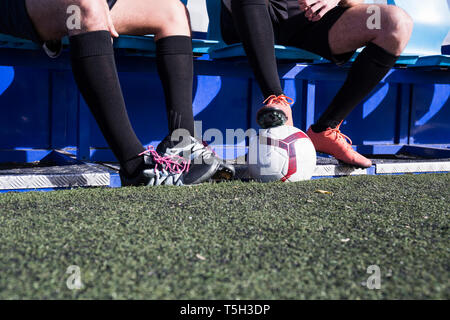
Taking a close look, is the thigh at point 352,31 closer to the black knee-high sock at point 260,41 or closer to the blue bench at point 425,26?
the black knee-high sock at point 260,41

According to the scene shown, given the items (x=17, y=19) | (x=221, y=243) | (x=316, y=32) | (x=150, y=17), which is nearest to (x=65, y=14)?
(x=17, y=19)

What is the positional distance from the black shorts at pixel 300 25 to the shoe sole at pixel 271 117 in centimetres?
51

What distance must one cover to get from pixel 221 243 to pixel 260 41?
41.7 inches

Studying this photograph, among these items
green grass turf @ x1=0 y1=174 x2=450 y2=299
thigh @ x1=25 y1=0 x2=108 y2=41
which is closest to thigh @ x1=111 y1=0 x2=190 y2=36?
thigh @ x1=25 y1=0 x2=108 y2=41

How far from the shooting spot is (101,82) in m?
1.36

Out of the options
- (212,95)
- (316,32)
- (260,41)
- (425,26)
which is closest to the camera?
(260,41)

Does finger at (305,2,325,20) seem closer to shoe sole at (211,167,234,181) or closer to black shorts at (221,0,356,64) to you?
black shorts at (221,0,356,64)

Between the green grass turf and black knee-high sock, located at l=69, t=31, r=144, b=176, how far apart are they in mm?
198

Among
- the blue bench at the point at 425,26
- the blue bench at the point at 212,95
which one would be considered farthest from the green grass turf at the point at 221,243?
the blue bench at the point at 425,26

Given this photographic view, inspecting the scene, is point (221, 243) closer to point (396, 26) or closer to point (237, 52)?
point (396, 26)

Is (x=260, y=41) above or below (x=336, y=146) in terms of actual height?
above

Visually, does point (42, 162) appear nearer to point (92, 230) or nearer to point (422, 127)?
point (92, 230)

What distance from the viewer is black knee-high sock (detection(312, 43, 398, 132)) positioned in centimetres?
186

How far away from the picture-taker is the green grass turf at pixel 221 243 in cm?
75
